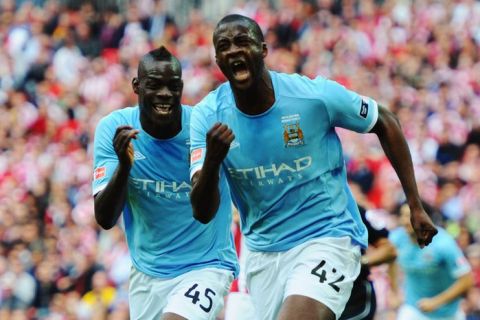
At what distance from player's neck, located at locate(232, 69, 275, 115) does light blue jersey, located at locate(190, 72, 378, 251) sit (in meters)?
0.03

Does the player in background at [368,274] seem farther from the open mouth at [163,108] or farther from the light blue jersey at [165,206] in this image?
the open mouth at [163,108]

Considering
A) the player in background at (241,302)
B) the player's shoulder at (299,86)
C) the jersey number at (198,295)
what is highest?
the player's shoulder at (299,86)

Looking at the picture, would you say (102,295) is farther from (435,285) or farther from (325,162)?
(325,162)

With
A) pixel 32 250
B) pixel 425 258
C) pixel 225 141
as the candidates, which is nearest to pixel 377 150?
pixel 32 250

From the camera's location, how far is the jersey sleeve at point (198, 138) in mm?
7383

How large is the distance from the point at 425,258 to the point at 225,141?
5226 millimetres

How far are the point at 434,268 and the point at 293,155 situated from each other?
4474mm

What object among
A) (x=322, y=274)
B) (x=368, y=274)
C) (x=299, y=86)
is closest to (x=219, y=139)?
(x=299, y=86)

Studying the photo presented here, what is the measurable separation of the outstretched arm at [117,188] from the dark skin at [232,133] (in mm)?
445

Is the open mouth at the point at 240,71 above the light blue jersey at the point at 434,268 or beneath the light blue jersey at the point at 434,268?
above

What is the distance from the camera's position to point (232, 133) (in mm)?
6789

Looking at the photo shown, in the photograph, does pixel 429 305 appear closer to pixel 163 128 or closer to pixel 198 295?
pixel 198 295

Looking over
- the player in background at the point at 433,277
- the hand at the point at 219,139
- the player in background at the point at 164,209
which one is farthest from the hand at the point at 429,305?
the hand at the point at 219,139

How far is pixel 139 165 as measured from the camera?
27.3 feet
